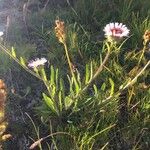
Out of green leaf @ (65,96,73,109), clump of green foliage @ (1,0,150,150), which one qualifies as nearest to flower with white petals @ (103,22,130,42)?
clump of green foliage @ (1,0,150,150)

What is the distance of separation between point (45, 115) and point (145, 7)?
1.21 m

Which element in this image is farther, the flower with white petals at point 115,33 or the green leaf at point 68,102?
the green leaf at point 68,102

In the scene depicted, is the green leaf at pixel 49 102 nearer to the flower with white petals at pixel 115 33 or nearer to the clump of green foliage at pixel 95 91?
the clump of green foliage at pixel 95 91

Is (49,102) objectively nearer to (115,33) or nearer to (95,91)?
(95,91)

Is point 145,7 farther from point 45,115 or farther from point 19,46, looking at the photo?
point 45,115

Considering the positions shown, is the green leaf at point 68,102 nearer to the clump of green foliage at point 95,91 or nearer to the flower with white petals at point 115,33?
the clump of green foliage at point 95,91

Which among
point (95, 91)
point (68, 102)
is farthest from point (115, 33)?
point (68, 102)

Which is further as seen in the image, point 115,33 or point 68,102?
point 68,102

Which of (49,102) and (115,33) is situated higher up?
(115,33)

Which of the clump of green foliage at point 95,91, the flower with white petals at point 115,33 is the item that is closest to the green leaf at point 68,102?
the clump of green foliage at point 95,91

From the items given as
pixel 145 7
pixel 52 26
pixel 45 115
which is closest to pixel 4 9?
pixel 52 26

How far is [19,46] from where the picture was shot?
2924mm

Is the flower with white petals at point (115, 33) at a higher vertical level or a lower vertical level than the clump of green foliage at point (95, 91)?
higher

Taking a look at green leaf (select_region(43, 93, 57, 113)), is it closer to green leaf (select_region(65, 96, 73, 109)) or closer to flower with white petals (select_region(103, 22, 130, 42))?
green leaf (select_region(65, 96, 73, 109))
